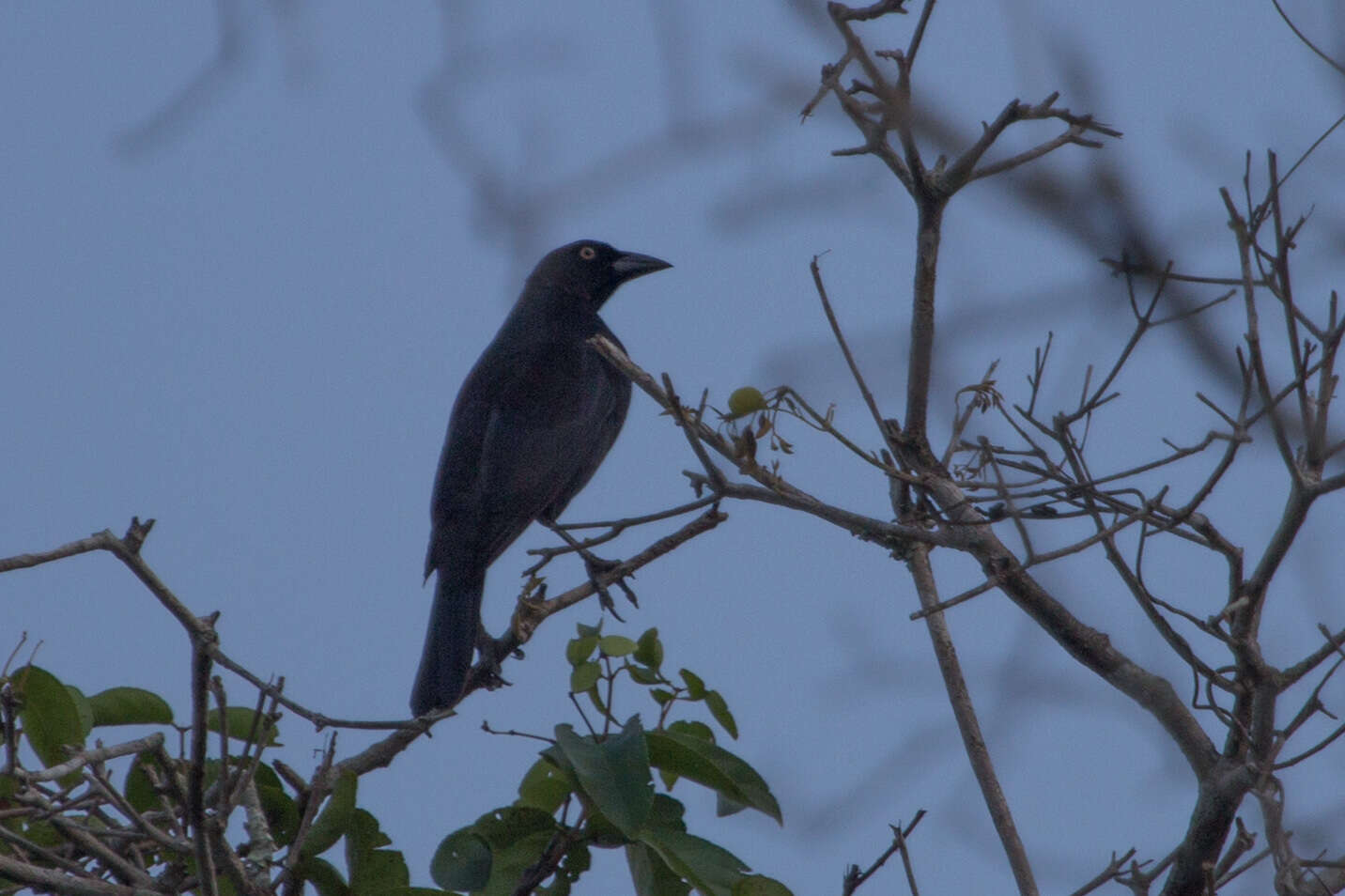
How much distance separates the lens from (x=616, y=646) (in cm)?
272

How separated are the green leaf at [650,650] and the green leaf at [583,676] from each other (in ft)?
0.26

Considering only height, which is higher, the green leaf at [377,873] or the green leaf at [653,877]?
the green leaf at [653,877]

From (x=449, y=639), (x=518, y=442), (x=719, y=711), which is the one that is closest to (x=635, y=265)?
(x=518, y=442)

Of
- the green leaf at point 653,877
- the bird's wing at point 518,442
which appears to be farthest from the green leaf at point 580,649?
the bird's wing at point 518,442

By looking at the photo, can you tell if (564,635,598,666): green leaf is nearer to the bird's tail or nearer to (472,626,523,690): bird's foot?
(472,626,523,690): bird's foot

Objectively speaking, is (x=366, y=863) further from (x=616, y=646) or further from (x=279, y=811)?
(x=616, y=646)

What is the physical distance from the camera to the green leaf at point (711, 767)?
2.62 m

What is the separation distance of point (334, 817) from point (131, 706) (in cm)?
48

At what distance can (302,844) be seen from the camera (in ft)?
7.92

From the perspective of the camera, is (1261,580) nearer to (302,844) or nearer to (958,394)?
(958,394)

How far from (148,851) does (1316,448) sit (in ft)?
6.48

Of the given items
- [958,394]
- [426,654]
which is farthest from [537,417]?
[958,394]

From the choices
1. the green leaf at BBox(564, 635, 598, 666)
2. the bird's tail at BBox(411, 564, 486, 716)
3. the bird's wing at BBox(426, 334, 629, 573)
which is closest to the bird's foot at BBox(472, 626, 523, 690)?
the bird's tail at BBox(411, 564, 486, 716)

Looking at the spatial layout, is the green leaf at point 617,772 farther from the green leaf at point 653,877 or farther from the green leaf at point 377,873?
the green leaf at point 377,873
